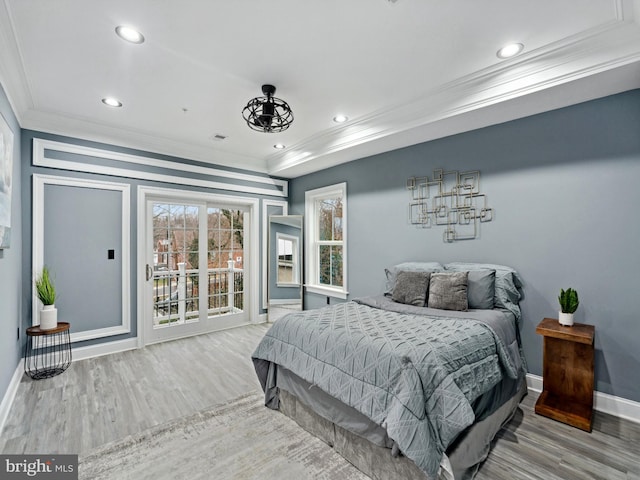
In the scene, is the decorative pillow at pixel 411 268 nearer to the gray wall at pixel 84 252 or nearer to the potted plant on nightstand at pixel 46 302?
the gray wall at pixel 84 252

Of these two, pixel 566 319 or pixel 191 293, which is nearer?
pixel 566 319

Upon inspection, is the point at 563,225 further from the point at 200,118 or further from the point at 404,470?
the point at 200,118

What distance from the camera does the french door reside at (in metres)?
4.27

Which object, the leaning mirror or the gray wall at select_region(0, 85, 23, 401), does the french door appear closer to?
the leaning mirror

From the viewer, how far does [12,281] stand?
2846 mm

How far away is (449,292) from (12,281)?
390cm

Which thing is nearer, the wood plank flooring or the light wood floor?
the light wood floor

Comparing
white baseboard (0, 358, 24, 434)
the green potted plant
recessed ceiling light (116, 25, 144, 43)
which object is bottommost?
white baseboard (0, 358, 24, 434)

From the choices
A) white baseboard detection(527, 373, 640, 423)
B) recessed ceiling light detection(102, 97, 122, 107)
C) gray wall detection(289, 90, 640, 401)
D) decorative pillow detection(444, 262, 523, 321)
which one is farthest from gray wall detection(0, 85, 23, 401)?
white baseboard detection(527, 373, 640, 423)

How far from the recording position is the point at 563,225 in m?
2.70

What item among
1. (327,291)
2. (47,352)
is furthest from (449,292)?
(47,352)

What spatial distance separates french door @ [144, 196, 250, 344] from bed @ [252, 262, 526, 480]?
94.5 inches

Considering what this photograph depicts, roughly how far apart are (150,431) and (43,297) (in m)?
2.01

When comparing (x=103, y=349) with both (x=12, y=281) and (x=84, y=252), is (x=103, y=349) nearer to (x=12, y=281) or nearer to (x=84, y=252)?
(x=84, y=252)
